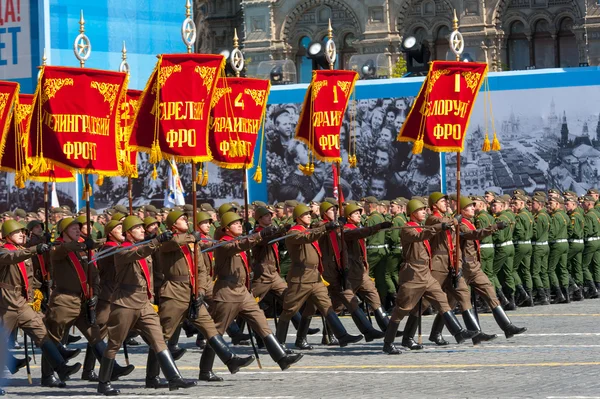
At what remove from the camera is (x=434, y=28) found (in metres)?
46.6

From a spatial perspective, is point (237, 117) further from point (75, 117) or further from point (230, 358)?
point (230, 358)

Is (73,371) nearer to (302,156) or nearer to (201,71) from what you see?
(201,71)

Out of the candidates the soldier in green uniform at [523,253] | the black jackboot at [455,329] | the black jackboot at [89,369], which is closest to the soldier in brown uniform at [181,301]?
the black jackboot at [89,369]

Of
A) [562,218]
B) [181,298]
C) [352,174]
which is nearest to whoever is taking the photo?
[181,298]

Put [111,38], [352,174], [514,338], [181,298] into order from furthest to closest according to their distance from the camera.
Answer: [111,38] < [352,174] < [514,338] < [181,298]

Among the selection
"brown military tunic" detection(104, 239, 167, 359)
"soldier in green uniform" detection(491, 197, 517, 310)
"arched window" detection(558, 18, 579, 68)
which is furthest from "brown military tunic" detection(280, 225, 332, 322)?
"arched window" detection(558, 18, 579, 68)

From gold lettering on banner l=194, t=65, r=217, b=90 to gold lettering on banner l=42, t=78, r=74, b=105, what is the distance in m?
1.34

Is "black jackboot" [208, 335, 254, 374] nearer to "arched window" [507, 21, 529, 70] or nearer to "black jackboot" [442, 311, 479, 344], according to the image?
"black jackboot" [442, 311, 479, 344]

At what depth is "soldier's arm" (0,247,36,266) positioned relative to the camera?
13.8 metres

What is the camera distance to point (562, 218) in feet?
71.0

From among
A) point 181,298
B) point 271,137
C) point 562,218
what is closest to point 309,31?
point 271,137

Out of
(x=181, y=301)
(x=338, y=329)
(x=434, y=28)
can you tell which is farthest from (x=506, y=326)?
(x=434, y=28)

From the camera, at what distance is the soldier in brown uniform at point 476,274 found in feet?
51.9

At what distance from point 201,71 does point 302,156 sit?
15607mm
